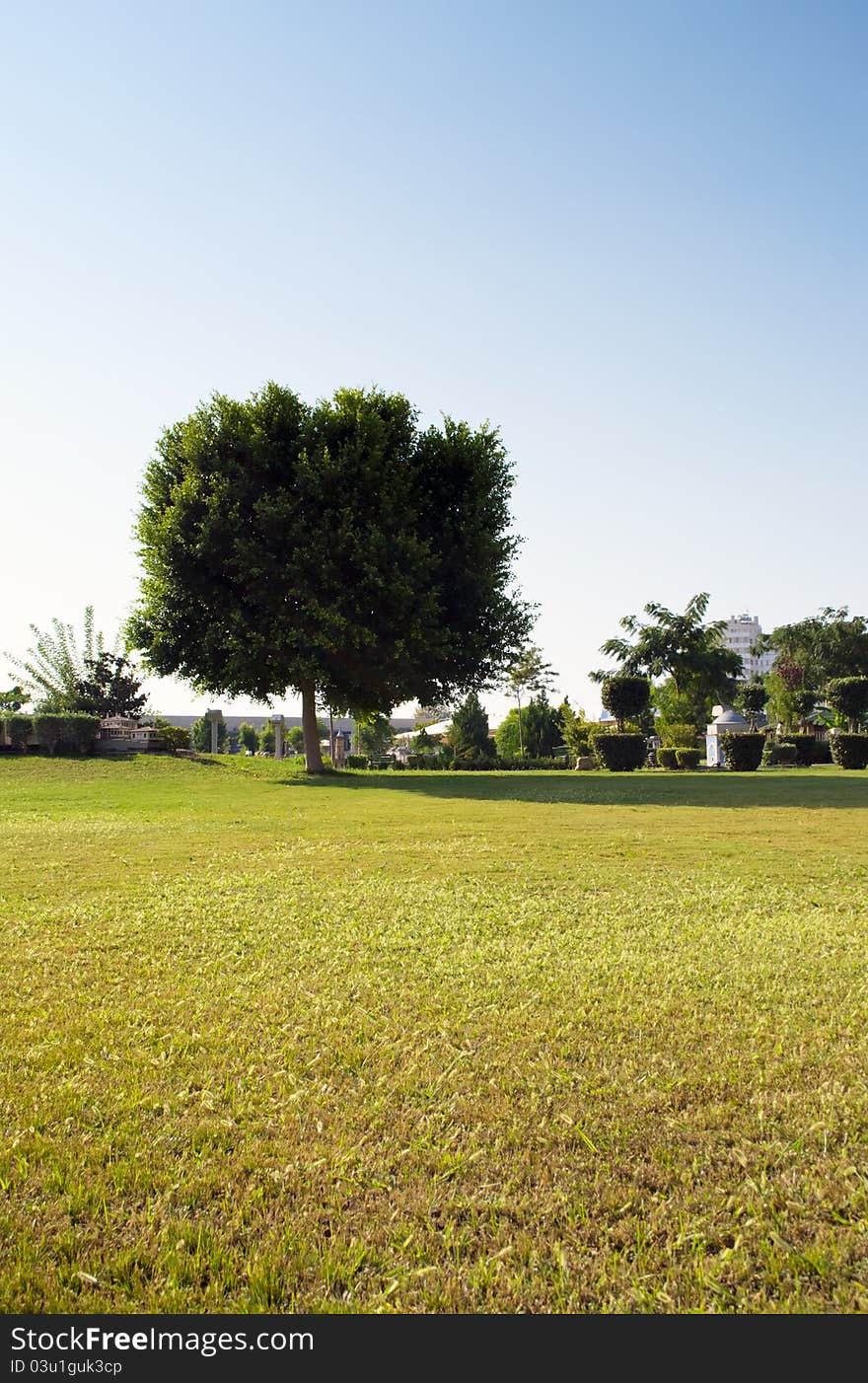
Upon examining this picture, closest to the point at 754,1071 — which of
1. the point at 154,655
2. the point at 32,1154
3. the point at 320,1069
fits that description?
the point at 320,1069

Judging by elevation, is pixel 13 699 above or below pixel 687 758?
above

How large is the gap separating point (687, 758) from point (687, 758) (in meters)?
0.04

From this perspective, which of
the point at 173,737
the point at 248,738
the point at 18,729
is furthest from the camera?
the point at 248,738

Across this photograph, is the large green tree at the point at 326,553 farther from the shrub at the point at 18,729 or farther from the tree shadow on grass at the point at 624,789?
the shrub at the point at 18,729

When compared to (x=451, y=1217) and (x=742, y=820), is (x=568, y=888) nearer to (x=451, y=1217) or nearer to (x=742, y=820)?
(x=451, y=1217)

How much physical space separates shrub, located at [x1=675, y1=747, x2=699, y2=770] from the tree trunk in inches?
609

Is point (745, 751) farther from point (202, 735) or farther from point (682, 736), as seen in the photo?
point (202, 735)

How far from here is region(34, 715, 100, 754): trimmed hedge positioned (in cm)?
2586

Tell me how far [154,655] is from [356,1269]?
77.7ft

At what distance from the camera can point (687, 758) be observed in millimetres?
33375

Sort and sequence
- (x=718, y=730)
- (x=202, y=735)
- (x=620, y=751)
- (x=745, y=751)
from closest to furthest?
1. (x=745, y=751)
2. (x=620, y=751)
3. (x=718, y=730)
4. (x=202, y=735)

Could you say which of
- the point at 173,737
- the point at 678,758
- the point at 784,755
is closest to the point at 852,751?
the point at 678,758

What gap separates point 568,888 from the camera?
7109 mm

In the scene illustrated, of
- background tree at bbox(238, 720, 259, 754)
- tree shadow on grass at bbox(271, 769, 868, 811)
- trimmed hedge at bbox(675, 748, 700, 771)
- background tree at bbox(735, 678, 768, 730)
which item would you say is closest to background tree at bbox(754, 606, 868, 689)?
background tree at bbox(735, 678, 768, 730)
